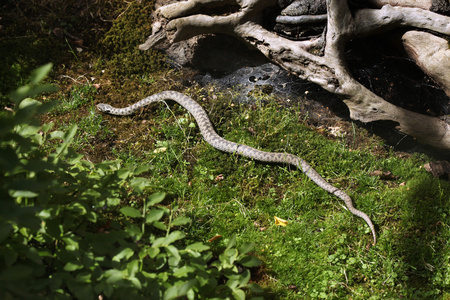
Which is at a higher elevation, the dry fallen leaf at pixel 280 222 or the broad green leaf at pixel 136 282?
the broad green leaf at pixel 136 282

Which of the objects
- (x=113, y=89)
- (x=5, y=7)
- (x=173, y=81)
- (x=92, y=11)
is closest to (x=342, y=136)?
(x=173, y=81)

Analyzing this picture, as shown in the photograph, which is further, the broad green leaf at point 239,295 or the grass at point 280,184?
the grass at point 280,184

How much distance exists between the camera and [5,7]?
7602 millimetres

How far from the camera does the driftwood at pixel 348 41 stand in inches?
226

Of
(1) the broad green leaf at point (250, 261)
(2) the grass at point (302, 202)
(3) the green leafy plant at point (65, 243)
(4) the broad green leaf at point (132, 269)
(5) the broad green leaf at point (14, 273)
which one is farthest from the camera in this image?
(2) the grass at point (302, 202)

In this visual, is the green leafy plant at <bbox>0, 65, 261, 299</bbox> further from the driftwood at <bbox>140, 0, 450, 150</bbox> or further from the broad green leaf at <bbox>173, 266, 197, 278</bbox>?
the driftwood at <bbox>140, 0, 450, 150</bbox>

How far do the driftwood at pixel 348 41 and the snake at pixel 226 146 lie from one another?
1.33 meters

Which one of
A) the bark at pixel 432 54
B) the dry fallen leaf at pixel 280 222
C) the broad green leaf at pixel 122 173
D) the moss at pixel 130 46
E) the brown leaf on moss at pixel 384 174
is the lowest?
the dry fallen leaf at pixel 280 222

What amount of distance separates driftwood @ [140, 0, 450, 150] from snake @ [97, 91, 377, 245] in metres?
1.33

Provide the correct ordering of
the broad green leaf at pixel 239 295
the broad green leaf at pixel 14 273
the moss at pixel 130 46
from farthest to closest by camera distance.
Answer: the moss at pixel 130 46
the broad green leaf at pixel 239 295
the broad green leaf at pixel 14 273

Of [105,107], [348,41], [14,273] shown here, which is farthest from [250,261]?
[348,41]

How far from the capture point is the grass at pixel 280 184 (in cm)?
455

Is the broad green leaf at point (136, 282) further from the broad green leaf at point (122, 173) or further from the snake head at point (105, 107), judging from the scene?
the snake head at point (105, 107)

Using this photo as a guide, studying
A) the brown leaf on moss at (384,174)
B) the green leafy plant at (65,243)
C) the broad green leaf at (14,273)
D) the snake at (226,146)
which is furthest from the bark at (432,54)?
the broad green leaf at (14,273)
